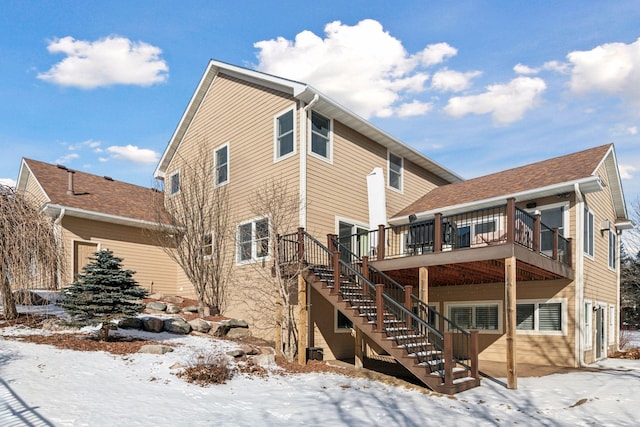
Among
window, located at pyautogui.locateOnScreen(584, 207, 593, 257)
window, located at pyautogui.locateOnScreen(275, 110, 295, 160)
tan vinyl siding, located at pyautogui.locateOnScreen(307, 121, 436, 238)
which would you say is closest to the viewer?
window, located at pyautogui.locateOnScreen(584, 207, 593, 257)

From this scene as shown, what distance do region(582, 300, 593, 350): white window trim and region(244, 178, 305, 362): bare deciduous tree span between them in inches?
304

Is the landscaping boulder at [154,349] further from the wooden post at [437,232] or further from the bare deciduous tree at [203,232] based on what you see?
the wooden post at [437,232]

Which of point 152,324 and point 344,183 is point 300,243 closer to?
point 344,183

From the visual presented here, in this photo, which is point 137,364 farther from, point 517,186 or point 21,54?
point 21,54

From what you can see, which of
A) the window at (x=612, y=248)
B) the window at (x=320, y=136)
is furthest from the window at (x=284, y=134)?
the window at (x=612, y=248)

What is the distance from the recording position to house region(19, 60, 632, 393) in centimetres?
989

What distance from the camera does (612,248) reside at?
1530cm

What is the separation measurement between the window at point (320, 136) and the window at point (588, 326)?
8.31 meters

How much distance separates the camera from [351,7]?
1483 cm

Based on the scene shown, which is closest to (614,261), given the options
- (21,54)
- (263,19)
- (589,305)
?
(589,305)

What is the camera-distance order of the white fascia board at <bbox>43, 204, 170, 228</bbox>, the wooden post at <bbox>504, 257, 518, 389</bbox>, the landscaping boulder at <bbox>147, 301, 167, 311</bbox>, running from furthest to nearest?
the white fascia board at <bbox>43, 204, 170, 228</bbox>
the landscaping boulder at <bbox>147, 301, 167, 311</bbox>
the wooden post at <bbox>504, 257, 518, 389</bbox>

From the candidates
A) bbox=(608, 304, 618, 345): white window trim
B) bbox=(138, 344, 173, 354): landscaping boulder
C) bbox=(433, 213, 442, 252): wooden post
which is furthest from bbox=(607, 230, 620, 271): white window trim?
bbox=(138, 344, 173, 354): landscaping boulder

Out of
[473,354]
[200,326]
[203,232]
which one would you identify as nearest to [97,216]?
[203,232]

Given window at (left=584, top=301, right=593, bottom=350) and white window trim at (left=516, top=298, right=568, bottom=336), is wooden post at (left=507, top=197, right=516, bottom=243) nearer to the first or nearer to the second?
white window trim at (left=516, top=298, right=568, bottom=336)
